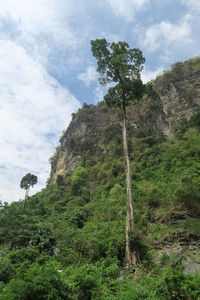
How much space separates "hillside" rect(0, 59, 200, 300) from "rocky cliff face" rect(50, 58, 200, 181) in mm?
193

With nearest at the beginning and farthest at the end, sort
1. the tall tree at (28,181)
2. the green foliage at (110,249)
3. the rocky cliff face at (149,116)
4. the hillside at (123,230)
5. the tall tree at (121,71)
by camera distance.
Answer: the green foliage at (110,249), the hillside at (123,230), the tall tree at (121,71), the rocky cliff face at (149,116), the tall tree at (28,181)

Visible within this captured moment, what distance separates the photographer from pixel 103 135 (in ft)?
127

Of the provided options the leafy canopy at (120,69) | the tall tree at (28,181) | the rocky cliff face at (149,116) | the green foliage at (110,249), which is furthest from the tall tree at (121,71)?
the tall tree at (28,181)

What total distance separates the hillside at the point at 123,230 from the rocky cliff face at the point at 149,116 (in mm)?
193

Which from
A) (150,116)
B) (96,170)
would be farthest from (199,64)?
(96,170)

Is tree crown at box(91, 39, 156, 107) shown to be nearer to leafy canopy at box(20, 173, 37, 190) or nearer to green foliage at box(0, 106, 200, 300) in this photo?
green foliage at box(0, 106, 200, 300)

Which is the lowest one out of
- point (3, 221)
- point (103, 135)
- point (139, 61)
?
point (3, 221)

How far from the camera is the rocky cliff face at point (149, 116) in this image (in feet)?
98.1

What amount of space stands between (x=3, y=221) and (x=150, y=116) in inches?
1124

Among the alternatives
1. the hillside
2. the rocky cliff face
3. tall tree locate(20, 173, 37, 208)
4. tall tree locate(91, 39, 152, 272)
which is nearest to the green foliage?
the hillside

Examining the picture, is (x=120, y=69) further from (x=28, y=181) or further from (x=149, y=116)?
(x=28, y=181)

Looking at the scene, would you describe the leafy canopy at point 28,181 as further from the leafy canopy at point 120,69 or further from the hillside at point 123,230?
the leafy canopy at point 120,69

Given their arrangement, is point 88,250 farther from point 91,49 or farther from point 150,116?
point 150,116

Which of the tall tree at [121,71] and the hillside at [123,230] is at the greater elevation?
the tall tree at [121,71]
